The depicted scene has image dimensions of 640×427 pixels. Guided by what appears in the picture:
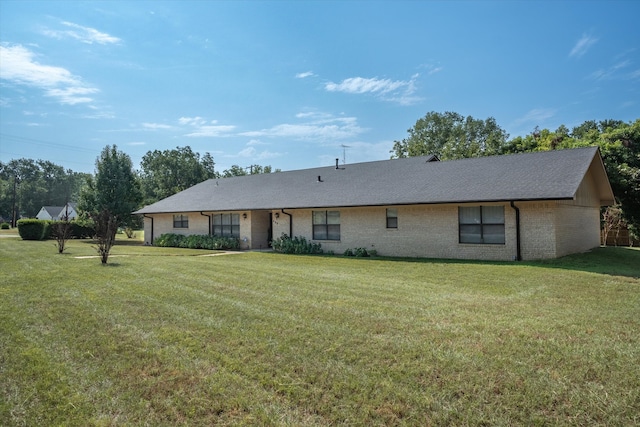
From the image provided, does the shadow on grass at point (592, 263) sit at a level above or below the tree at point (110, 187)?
below

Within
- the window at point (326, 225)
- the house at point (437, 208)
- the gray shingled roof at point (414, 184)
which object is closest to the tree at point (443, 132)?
the gray shingled roof at point (414, 184)

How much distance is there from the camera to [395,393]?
11.0ft

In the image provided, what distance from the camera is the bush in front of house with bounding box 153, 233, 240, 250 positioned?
845 inches

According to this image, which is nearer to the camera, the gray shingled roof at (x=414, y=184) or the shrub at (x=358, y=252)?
the gray shingled roof at (x=414, y=184)

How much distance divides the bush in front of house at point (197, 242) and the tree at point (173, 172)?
105ft

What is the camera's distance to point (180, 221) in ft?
81.9

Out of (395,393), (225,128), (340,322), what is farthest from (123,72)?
(395,393)

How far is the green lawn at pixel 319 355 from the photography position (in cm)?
312

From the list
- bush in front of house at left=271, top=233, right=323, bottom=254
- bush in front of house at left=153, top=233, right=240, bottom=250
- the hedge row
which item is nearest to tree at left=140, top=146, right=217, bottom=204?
the hedge row

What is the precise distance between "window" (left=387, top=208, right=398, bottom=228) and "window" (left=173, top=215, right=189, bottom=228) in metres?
14.4

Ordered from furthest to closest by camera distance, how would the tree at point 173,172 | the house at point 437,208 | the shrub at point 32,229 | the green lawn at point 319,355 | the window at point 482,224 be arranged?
1. the tree at point 173,172
2. the shrub at point 32,229
3. the window at point 482,224
4. the house at point 437,208
5. the green lawn at point 319,355

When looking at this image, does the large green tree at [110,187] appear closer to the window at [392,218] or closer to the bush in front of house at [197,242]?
the bush in front of house at [197,242]

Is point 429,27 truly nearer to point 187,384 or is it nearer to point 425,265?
point 425,265

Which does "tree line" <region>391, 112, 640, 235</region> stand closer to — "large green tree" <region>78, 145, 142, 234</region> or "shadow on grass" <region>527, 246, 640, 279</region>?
"shadow on grass" <region>527, 246, 640, 279</region>
